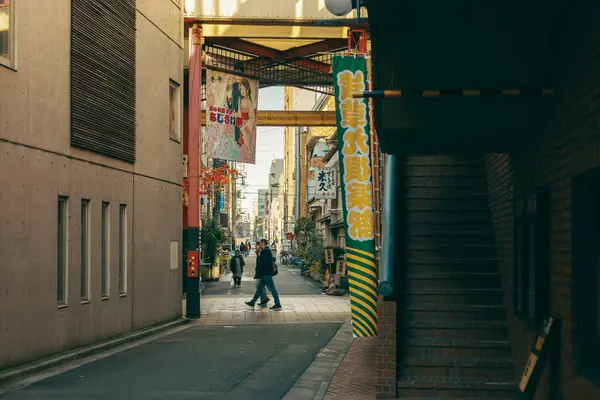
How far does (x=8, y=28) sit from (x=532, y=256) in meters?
7.88

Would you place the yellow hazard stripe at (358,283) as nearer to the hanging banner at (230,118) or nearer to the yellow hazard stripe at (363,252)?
the yellow hazard stripe at (363,252)

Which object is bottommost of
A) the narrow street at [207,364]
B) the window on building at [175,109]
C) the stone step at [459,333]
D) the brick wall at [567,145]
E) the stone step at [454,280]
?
the narrow street at [207,364]

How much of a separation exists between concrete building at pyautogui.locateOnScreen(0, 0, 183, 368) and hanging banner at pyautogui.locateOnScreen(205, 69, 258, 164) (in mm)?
1220

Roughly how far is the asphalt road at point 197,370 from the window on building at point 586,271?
4349 mm

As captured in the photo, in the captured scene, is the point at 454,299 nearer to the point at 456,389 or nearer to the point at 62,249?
the point at 456,389

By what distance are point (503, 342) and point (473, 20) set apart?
15.1ft

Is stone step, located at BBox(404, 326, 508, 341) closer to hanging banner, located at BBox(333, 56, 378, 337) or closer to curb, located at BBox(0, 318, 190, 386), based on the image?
hanging banner, located at BBox(333, 56, 378, 337)

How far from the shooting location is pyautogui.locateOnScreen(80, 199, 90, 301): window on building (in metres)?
14.4

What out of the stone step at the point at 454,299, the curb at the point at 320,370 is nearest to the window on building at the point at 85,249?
the curb at the point at 320,370

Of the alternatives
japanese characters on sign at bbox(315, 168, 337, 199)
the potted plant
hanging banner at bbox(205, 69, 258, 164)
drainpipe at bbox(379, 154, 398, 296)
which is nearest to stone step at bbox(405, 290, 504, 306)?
drainpipe at bbox(379, 154, 398, 296)

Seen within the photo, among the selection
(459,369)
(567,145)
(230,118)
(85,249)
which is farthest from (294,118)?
(567,145)

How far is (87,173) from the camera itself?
47.4 feet

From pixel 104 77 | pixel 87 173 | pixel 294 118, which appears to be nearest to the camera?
pixel 87 173

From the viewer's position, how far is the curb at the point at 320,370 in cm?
1016
